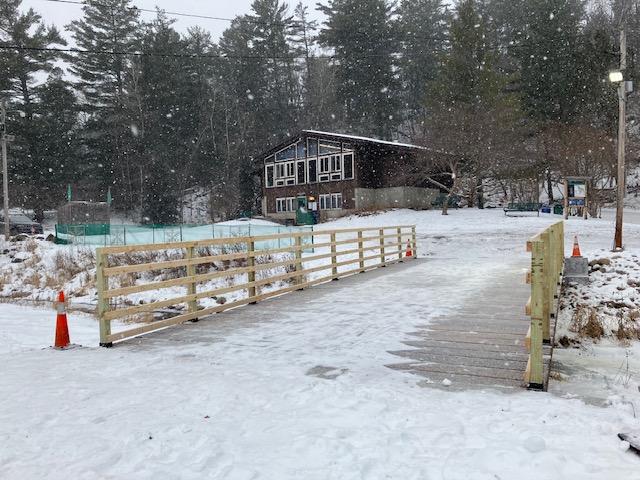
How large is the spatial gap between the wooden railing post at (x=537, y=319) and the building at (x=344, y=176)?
30.3 meters

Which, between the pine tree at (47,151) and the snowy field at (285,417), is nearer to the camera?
the snowy field at (285,417)

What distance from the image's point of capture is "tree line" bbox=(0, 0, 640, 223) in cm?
3525

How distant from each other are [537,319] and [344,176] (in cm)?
3323

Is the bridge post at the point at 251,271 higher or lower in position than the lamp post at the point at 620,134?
lower

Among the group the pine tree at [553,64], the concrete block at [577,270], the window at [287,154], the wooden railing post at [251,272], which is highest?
the pine tree at [553,64]

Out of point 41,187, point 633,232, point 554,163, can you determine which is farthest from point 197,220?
point 633,232

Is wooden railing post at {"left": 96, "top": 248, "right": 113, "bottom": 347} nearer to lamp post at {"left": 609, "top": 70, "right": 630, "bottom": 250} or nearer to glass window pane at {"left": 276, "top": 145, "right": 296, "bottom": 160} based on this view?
lamp post at {"left": 609, "top": 70, "right": 630, "bottom": 250}

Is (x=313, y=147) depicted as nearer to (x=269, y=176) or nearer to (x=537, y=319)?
(x=269, y=176)

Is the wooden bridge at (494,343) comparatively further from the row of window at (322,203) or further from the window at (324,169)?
the window at (324,169)

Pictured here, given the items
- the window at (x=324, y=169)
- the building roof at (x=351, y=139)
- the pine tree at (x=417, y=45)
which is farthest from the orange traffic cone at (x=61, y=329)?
the pine tree at (x=417, y=45)

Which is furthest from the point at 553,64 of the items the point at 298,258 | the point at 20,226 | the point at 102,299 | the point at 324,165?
the point at 102,299

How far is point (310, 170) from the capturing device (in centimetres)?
3872

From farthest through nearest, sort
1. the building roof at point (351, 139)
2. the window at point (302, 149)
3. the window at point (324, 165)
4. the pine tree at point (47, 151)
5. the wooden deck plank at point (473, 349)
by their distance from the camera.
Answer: the pine tree at point (47, 151)
the window at point (302, 149)
the window at point (324, 165)
the building roof at point (351, 139)
the wooden deck plank at point (473, 349)

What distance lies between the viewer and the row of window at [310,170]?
36938mm
